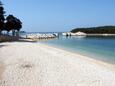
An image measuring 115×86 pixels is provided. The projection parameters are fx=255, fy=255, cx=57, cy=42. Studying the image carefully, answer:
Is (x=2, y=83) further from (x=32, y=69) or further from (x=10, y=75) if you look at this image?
(x=32, y=69)

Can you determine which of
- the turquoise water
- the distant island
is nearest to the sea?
the turquoise water

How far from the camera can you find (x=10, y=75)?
15.1m

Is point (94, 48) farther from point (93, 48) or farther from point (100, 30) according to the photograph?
point (100, 30)

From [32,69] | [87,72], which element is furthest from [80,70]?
[32,69]

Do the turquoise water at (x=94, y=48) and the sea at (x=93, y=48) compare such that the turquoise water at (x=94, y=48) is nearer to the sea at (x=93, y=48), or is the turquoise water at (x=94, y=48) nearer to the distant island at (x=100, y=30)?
the sea at (x=93, y=48)

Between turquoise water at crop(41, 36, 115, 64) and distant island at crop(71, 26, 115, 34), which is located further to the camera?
distant island at crop(71, 26, 115, 34)

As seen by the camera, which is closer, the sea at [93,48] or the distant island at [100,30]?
the sea at [93,48]

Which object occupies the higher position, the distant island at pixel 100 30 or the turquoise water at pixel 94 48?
the distant island at pixel 100 30

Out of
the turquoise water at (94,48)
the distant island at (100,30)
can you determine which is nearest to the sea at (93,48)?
the turquoise water at (94,48)

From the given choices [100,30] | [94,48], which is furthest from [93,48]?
[100,30]

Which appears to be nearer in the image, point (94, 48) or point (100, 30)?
point (94, 48)

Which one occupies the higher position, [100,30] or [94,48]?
[100,30]

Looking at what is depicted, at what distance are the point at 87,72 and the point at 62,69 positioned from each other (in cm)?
181

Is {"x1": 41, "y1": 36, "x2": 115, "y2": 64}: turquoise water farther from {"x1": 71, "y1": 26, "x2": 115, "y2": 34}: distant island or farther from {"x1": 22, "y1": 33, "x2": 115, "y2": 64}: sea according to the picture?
{"x1": 71, "y1": 26, "x2": 115, "y2": 34}: distant island
